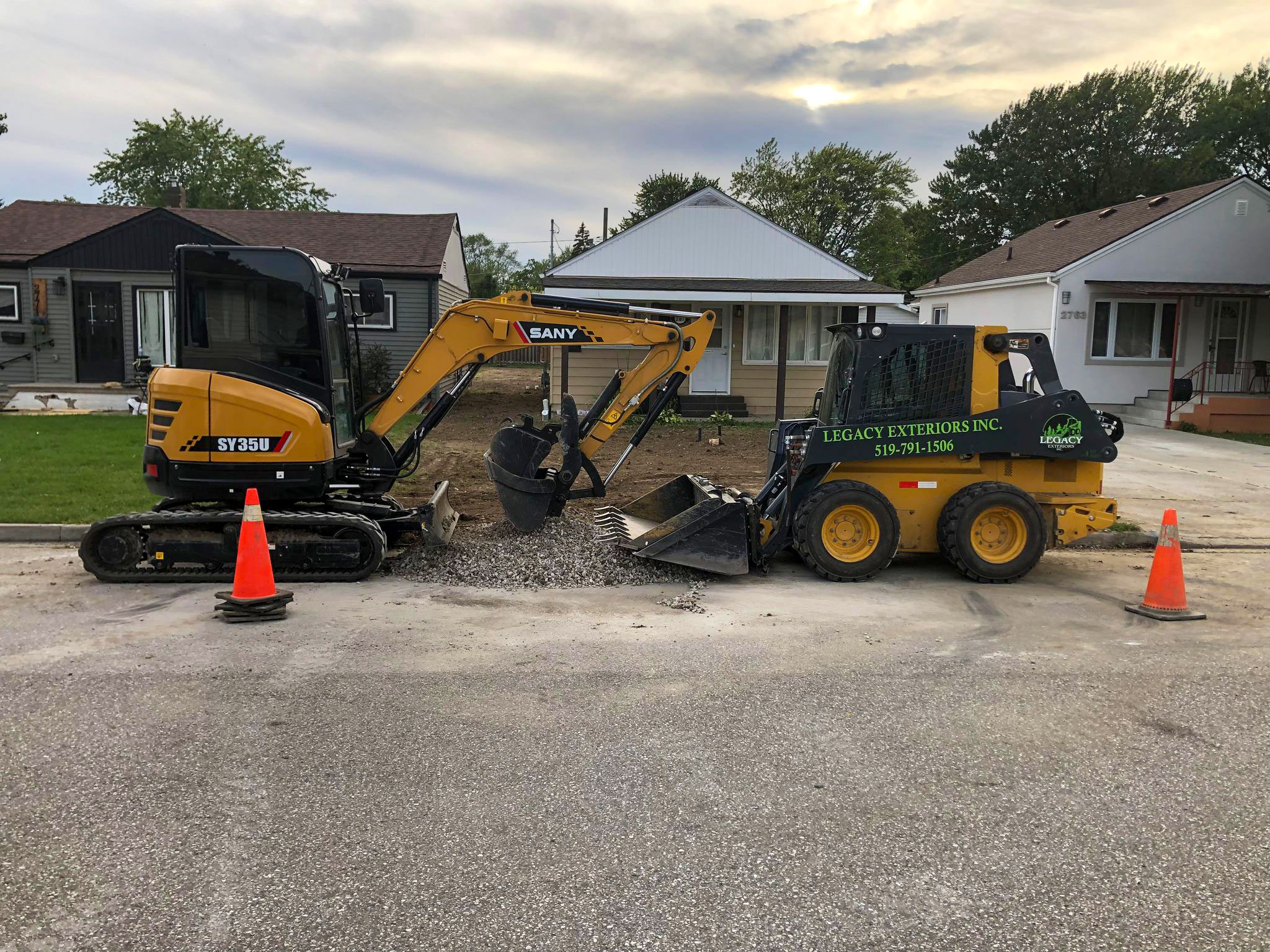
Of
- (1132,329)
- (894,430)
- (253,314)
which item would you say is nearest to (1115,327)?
(1132,329)

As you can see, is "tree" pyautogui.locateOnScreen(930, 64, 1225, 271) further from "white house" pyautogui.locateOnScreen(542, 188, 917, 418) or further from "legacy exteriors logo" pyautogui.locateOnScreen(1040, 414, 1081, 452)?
"legacy exteriors logo" pyautogui.locateOnScreen(1040, 414, 1081, 452)

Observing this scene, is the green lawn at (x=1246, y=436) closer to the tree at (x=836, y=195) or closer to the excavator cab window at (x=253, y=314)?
the excavator cab window at (x=253, y=314)

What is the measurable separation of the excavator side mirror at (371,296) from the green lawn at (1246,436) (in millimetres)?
18050

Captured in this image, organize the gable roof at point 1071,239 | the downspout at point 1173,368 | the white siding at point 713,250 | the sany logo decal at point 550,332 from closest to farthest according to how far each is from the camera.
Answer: the sany logo decal at point 550,332
the downspout at point 1173,368
the white siding at point 713,250
the gable roof at point 1071,239

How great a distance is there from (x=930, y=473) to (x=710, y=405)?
45.6ft

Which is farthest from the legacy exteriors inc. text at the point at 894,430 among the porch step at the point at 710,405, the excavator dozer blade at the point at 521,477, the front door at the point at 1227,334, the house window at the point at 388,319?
the front door at the point at 1227,334

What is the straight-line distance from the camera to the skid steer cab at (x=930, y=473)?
817 cm

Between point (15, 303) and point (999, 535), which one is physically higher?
point (15, 303)

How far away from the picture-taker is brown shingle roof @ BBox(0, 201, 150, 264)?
23.0 m

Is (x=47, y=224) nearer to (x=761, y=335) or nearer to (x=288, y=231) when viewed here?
(x=288, y=231)

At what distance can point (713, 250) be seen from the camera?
2320cm

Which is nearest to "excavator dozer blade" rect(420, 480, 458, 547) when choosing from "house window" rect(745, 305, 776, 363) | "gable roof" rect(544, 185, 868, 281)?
"gable roof" rect(544, 185, 868, 281)

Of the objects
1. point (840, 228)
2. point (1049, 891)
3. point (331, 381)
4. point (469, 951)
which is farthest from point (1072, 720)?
point (840, 228)

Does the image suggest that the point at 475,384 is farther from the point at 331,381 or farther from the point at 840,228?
the point at 840,228
